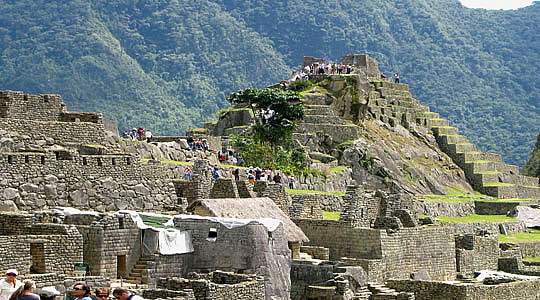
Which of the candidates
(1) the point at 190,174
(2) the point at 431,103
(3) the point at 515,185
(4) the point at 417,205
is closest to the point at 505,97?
(2) the point at 431,103

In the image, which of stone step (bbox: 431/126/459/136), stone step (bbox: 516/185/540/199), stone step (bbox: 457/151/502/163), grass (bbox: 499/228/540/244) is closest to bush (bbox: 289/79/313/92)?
stone step (bbox: 457/151/502/163)

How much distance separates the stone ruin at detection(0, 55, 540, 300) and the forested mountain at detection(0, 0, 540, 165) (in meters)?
59.5

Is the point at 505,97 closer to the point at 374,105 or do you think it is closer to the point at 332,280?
the point at 374,105

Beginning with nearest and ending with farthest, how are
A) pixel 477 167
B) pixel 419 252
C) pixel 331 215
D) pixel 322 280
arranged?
pixel 322 280 → pixel 419 252 → pixel 331 215 → pixel 477 167

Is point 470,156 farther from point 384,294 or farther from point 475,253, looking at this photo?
point 384,294

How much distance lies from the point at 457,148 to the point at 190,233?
1980 inches

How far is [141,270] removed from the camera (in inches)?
984

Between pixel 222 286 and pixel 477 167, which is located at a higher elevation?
pixel 477 167

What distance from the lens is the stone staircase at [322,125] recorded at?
2435 inches

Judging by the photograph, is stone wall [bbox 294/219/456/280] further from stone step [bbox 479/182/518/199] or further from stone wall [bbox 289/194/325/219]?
stone step [bbox 479/182/518/199]

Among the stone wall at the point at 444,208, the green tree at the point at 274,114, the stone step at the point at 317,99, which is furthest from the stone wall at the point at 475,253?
the stone step at the point at 317,99

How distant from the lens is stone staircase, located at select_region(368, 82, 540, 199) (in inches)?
2835

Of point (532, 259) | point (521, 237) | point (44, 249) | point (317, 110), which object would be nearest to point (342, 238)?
point (44, 249)

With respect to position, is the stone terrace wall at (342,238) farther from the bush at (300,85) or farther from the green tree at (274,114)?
the bush at (300,85)
